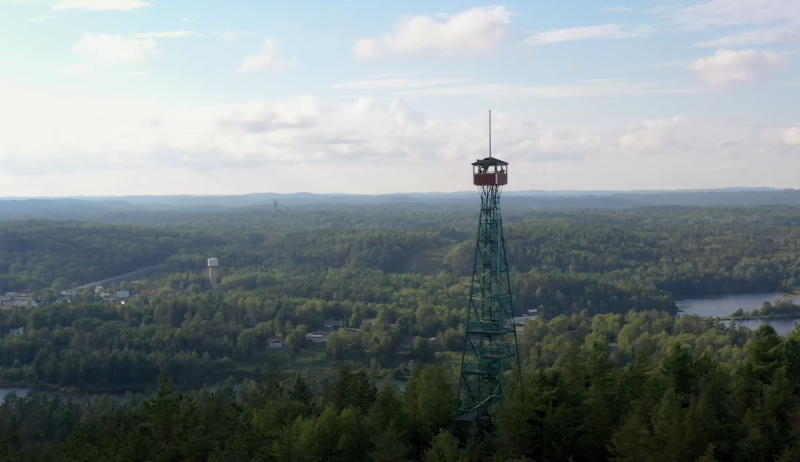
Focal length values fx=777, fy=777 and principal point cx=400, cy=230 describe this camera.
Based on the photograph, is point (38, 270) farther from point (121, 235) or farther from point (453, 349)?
point (453, 349)

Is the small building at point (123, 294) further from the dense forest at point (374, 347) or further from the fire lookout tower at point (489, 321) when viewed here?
the fire lookout tower at point (489, 321)

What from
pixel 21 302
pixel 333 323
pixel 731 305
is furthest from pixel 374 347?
pixel 731 305

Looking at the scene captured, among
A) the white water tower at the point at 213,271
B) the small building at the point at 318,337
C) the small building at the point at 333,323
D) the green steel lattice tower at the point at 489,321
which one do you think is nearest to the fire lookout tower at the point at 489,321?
the green steel lattice tower at the point at 489,321

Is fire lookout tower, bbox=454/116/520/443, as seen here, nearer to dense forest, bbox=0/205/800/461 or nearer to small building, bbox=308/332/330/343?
dense forest, bbox=0/205/800/461

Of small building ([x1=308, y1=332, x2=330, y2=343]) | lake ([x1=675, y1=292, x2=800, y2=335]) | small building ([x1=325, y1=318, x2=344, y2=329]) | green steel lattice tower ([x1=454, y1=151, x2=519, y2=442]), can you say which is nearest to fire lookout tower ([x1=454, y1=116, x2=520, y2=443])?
green steel lattice tower ([x1=454, y1=151, x2=519, y2=442])

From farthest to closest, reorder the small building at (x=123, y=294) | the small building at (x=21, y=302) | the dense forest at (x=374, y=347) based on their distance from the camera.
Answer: the small building at (x=123, y=294), the small building at (x=21, y=302), the dense forest at (x=374, y=347)

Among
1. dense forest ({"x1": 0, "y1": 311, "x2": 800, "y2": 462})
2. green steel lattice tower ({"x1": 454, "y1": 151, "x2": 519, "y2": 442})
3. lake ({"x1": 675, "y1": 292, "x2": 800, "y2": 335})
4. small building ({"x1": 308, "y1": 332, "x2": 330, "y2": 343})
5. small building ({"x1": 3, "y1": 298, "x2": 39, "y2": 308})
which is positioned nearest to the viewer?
dense forest ({"x1": 0, "y1": 311, "x2": 800, "y2": 462})

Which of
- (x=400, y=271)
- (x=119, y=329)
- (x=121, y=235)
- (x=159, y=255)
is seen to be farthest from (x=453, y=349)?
(x=121, y=235)
